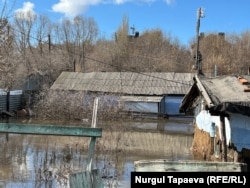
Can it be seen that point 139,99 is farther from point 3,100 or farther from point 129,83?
point 3,100

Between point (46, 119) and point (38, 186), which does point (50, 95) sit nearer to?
point (46, 119)

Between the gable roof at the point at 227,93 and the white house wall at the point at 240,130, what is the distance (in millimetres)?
467

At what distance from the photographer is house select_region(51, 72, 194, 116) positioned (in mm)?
37250

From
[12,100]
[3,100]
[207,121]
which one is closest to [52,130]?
[207,121]

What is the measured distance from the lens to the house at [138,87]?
37250 mm

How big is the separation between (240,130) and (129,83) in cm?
3204

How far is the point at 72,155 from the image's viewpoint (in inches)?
643

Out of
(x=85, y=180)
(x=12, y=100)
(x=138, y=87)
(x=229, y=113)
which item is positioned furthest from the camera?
(x=138, y=87)

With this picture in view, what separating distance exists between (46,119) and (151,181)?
31.4m

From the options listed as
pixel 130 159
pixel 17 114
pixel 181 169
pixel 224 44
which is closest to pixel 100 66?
pixel 224 44

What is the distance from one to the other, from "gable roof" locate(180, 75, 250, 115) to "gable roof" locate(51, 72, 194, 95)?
2567 centimetres

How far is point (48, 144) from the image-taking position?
1981 cm

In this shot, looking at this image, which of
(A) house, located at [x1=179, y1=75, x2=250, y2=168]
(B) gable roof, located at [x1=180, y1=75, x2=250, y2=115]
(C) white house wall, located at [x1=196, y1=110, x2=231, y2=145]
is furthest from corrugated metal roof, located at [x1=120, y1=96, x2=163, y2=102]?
(A) house, located at [x1=179, y1=75, x2=250, y2=168]

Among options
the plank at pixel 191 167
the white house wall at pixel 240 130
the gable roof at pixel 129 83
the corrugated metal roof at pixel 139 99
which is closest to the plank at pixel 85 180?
the plank at pixel 191 167
